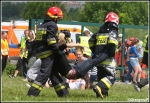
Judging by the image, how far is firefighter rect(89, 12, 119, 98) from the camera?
10.4 metres

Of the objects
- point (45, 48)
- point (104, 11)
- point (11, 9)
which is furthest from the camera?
point (11, 9)

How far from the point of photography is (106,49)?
10.5 m

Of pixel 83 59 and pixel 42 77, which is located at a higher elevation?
pixel 42 77

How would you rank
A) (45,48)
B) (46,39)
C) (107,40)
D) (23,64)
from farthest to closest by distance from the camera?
1. (23,64)
2. (107,40)
3. (45,48)
4. (46,39)

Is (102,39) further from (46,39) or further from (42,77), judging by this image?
(42,77)

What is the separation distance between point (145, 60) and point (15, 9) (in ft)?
260

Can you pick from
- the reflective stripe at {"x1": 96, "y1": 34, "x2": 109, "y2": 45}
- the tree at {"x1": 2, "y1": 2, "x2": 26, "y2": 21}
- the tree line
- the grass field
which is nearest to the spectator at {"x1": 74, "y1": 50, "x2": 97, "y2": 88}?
the grass field

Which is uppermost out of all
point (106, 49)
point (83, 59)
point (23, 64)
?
point (106, 49)

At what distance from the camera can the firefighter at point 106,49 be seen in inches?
409

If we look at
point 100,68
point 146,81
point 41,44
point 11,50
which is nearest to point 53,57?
point 41,44

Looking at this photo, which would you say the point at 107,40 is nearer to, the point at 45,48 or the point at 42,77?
the point at 45,48

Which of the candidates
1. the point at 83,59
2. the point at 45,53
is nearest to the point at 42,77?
the point at 45,53

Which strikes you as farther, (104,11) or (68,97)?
(104,11)

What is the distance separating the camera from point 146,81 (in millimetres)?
13828
